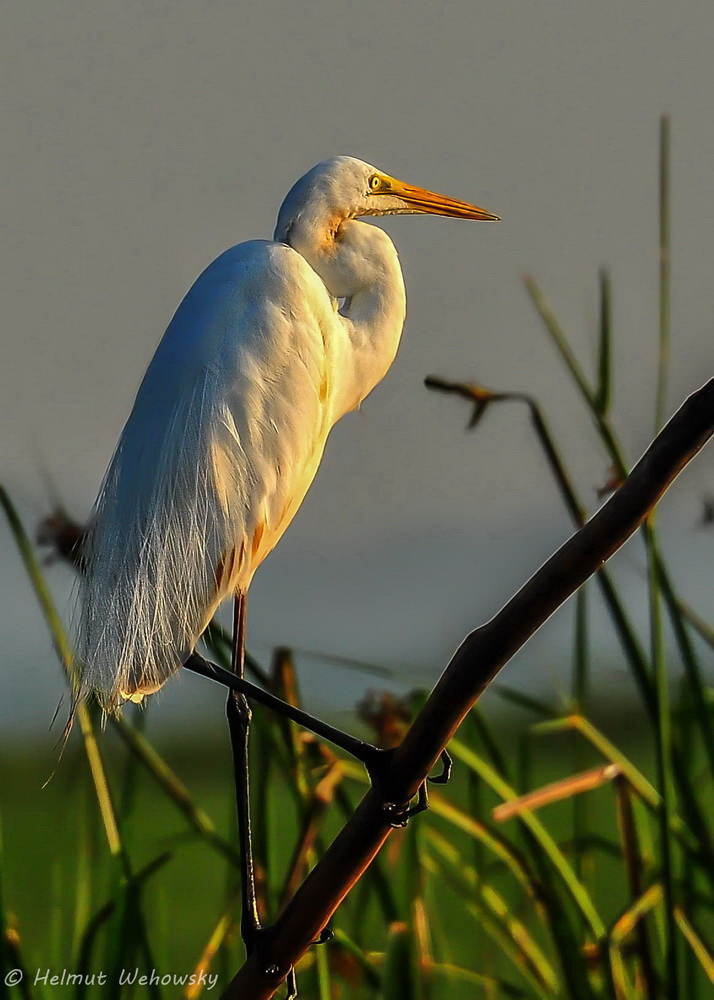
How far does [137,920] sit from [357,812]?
0.49 metres

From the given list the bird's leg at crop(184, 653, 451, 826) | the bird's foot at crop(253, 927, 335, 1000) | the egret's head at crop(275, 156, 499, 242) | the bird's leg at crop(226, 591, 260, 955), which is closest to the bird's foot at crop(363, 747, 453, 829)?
the bird's leg at crop(184, 653, 451, 826)

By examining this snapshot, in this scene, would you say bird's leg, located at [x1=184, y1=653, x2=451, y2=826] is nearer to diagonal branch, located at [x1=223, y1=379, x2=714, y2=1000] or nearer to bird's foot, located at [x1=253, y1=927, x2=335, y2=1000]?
diagonal branch, located at [x1=223, y1=379, x2=714, y2=1000]

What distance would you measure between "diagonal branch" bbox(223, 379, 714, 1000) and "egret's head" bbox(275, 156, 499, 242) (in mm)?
795

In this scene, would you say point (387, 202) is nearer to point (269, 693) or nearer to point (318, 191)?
point (318, 191)

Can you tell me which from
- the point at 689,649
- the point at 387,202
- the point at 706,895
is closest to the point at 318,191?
the point at 387,202

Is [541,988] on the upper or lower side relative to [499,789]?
lower

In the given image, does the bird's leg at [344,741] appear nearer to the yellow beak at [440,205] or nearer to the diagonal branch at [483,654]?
the diagonal branch at [483,654]

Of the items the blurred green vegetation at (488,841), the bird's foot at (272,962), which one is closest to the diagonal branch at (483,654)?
the bird's foot at (272,962)

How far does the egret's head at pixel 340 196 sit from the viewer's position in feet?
4.84

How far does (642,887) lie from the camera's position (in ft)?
4.41

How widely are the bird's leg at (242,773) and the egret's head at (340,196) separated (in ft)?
1.57

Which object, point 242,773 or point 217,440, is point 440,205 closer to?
point 217,440

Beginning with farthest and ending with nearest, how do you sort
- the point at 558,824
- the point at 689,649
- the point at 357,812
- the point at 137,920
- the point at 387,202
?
the point at 558,824, the point at 387,202, the point at 137,920, the point at 689,649, the point at 357,812

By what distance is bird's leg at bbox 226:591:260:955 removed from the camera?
1351 mm
